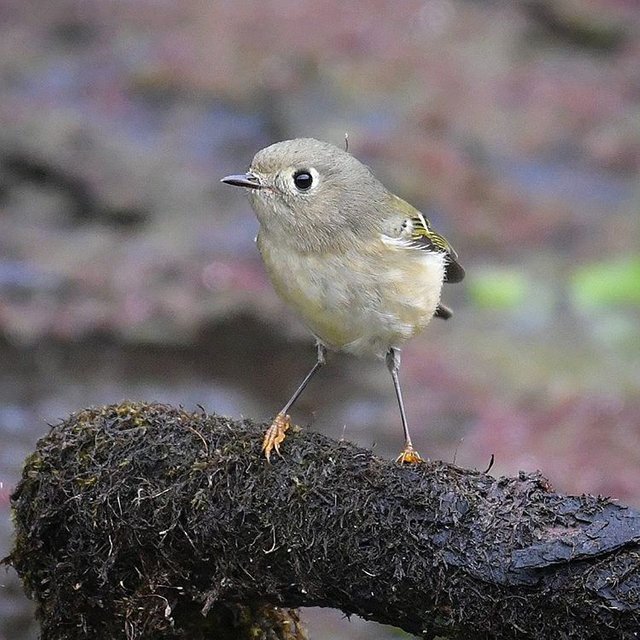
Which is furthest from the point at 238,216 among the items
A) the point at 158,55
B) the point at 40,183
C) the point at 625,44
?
the point at 625,44

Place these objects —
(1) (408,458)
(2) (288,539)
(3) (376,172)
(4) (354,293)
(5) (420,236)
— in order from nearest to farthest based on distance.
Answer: (2) (288,539) < (1) (408,458) < (4) (354,293) < (5) (420,236) < (3) (376,172)

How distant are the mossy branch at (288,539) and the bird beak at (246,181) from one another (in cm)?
86

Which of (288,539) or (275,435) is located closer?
(288,539)

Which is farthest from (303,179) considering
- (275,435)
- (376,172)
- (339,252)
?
(376,172)

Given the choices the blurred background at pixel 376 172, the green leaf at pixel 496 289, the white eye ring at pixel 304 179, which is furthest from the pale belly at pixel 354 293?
the green leaf at pixel 496 289

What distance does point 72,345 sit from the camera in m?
8.53

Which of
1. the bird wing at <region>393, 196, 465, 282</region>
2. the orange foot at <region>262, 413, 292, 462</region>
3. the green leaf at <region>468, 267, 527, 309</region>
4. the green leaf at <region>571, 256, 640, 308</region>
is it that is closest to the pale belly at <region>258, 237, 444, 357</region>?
the bird wing at <region>393, 196, 465, 282</region>

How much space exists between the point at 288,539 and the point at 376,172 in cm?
726

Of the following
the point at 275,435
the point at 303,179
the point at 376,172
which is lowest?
the point at 275,435

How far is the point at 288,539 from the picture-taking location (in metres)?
3.59

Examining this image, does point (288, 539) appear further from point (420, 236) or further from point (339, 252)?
point (420, 236)

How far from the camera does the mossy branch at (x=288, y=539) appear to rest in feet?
10.8

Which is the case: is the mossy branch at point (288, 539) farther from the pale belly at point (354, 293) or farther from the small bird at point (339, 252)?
the pale belly at point (354, 293)

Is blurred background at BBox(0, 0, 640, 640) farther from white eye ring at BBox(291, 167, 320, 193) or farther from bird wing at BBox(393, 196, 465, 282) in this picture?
white eye ring at BBox(291, 167, 320, 193)
